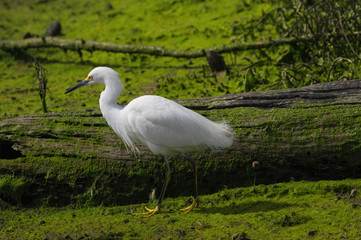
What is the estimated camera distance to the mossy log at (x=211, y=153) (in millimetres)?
4273

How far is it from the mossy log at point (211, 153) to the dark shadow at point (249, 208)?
32cm

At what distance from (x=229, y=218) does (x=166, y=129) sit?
934 millimetres

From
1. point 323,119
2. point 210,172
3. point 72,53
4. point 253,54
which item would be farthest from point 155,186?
point 72,53

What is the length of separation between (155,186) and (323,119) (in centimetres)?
169

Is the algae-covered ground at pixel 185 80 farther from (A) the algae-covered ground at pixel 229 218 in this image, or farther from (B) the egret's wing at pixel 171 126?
(B) the egret's wing at pixel 171 126

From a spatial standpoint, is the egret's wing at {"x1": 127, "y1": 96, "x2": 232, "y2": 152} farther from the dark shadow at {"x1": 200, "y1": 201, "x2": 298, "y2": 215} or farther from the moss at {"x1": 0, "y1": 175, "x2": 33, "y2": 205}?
the moss at {"x1": 0, "y1": 175, "x2": 33, "y2": 205}

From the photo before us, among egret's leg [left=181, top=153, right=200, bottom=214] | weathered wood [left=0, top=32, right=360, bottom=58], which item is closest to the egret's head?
egret's leg [left=181, top=153, right=200, bottom=214]

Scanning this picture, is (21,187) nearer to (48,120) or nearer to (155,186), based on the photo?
(48,120)

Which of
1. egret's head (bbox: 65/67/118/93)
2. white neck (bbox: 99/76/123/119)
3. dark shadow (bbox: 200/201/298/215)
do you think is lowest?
dark shadow (bbox: 200/201/298/215)

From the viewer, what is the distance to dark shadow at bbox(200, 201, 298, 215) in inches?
157

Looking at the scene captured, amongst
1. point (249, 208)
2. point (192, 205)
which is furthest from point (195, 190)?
point (249, 208)

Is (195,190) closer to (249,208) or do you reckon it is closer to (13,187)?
(249,208)

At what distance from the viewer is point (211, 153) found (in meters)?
4.46

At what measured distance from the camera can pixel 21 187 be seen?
4445 millimetres
